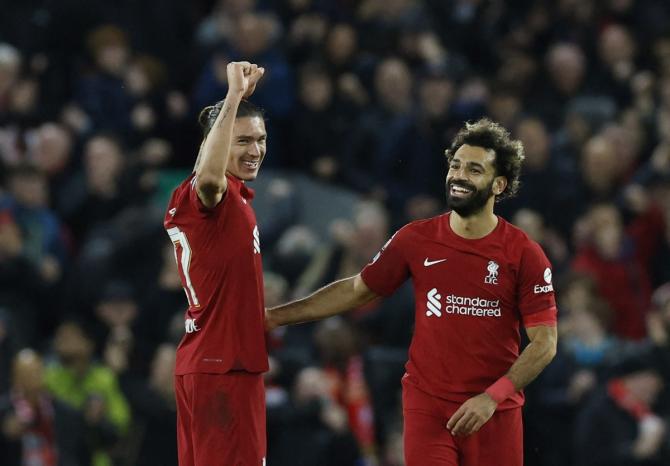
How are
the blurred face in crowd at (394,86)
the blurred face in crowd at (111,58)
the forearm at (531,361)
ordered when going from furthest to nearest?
the blurred face in crowd at (394,86) → the blurred face in crowd at (111,58) → the forearm at (531,361)

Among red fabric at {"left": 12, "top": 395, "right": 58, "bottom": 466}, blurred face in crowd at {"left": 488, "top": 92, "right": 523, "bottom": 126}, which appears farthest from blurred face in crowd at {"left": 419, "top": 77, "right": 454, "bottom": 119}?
red fabric at {"left": 12, "top": 395, "right": 58, "bottom": 466}

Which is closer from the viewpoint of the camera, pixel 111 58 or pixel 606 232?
pixel 606 232

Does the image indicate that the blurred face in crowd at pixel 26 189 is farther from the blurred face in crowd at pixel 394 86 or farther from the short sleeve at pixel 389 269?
the short sleeve at pixel 389 269

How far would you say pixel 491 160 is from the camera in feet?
24.7

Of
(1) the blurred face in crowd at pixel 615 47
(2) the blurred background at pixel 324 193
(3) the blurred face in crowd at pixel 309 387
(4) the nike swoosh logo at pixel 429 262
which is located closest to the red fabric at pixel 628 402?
(2) the blurred background at pixel 324 193

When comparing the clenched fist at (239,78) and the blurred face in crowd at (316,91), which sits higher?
the blurred face in crowd at (316,91)

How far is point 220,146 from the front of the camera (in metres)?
6.84

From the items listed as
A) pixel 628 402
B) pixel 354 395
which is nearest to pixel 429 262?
pixel 628 402

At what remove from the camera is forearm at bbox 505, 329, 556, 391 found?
7320mm

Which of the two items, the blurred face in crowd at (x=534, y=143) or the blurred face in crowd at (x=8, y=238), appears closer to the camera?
the blurred face in crowd at (x=8, y=238)

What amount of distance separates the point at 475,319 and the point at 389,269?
21.0 inches

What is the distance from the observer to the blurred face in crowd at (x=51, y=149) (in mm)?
12875

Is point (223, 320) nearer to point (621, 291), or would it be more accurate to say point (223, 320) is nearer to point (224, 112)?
point (224, 112)

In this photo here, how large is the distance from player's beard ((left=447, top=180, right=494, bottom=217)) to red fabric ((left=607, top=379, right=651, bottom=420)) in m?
3.81
